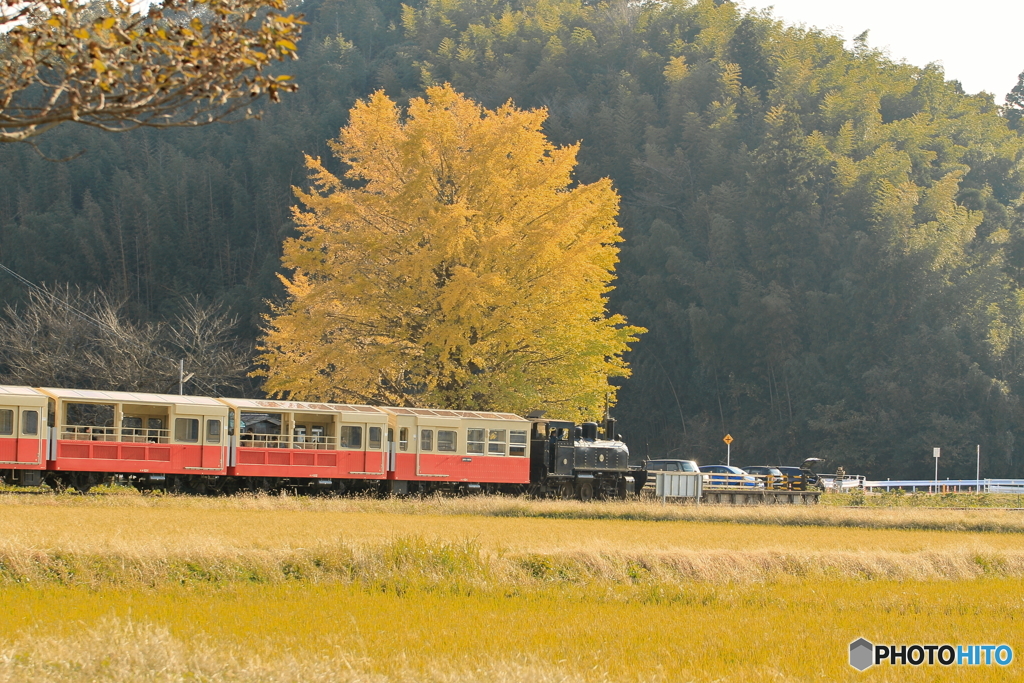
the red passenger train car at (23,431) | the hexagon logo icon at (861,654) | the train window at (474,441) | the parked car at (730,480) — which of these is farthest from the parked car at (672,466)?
the hexagon logo icon at (861,654)

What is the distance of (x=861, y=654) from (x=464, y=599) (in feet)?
17.9

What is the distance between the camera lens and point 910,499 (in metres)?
41.1

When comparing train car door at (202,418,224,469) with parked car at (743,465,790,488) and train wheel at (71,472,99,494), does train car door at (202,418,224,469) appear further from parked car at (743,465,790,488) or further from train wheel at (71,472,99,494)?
parked car at (743,465,790,488)

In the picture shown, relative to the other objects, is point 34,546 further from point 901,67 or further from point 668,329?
point 901,67

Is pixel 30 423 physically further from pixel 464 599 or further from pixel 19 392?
pixel 464 599

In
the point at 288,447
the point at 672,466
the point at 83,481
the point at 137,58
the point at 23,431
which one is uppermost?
the point at 137,58

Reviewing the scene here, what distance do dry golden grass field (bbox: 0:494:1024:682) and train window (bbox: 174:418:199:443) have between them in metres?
6.42

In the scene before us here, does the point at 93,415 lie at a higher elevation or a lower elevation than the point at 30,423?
higher

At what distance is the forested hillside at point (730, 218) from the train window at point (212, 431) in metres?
44.5

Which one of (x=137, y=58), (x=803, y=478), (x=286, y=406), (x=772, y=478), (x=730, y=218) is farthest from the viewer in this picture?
(x=730, y=218)

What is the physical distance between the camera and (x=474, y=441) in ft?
113

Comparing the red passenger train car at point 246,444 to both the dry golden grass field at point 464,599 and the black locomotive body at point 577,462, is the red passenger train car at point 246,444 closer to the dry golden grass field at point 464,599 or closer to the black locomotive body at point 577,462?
the black locomotive body at point 577,462

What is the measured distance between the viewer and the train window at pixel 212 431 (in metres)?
31.3

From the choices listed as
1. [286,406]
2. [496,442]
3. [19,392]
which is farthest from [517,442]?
[19,392]
